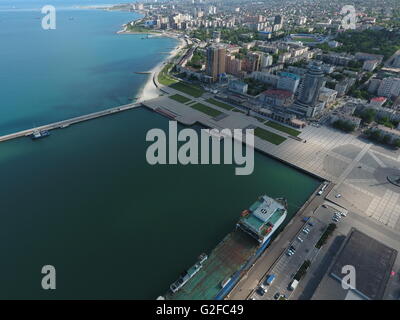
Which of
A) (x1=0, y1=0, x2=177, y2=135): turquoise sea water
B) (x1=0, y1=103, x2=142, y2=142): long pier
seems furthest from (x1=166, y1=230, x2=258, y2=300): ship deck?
(x1=0, y1=0, x2=177, y2=135): turquoise sea water

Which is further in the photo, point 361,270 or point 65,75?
point 65,75

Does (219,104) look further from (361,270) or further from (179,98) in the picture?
(361,270)

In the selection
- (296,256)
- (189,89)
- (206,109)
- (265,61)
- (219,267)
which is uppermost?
(265,61)

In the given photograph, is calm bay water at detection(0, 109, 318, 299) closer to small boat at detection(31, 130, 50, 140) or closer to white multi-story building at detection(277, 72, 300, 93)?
small boat at detection(31, 130, 50, 140)

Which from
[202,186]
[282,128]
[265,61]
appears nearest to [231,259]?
[202,186]
